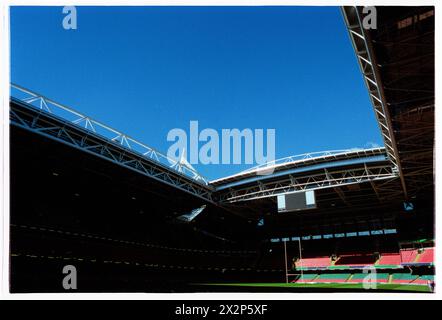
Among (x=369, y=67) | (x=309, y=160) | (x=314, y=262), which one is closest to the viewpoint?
(x=369, y=67)

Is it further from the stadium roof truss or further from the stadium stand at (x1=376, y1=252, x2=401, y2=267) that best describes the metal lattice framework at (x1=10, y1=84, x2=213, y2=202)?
the stadium stand at (x1=376, y1=252, x2=401, y2=267)

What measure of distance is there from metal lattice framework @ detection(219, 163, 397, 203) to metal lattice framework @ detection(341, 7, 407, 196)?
777cm

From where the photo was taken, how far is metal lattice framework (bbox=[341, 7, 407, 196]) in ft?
38.4

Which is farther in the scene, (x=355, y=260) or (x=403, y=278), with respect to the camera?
(x=355, y=260)

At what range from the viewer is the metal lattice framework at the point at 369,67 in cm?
1171

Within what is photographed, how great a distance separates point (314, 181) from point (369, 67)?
1742 cm

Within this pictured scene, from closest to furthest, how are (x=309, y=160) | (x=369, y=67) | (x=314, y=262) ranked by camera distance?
(x=369, y=67), (x=309, y=160), (x=314, y=262)

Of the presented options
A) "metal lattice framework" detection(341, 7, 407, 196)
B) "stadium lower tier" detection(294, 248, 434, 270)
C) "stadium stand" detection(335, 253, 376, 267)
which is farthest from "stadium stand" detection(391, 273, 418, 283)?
"metal lattice framework" detection(341, 7, 407, 196)

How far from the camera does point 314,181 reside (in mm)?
30734

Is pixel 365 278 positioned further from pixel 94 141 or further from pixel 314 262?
pixel 94 141

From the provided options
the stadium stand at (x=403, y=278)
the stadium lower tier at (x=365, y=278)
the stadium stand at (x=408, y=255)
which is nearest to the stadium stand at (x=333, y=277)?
the stadium lower tier at (x=365, y=278)

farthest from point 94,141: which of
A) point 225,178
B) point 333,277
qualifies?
point 333,277
